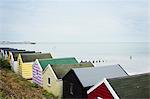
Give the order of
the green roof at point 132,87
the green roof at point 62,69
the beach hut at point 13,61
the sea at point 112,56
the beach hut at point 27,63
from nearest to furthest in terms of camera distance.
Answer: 1. the green roof at point 132,87
2. the green roof at point 62,69
3. the beach hut at point 27,63
4. the beach hut at point 13,61
5. the sea at point 112,56

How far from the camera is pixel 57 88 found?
2670cm

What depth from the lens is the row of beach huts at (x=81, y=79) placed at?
56.6 feet

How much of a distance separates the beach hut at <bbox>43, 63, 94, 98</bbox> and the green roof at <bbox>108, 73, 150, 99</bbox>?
986 centimetres

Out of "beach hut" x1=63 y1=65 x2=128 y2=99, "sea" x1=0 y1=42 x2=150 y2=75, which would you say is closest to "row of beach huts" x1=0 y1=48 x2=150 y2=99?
"beach hut" x1=63 y1=65 x2=128 y2=99

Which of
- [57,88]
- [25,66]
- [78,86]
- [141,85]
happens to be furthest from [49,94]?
[141,85]

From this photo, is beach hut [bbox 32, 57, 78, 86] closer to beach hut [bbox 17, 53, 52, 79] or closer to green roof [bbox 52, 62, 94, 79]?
green roof [bbox 52, 62, 94, 79]

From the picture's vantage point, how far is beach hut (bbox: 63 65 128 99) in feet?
71.7

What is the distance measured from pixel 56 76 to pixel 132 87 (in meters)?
11.1

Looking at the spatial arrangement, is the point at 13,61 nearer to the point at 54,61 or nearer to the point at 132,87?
the point at 54,61

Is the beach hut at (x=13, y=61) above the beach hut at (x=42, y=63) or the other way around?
the other way around

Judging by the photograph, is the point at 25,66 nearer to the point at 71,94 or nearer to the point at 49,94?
the point at 49,94

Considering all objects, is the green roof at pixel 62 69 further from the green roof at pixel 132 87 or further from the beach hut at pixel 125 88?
the green roof at pixel 132 87

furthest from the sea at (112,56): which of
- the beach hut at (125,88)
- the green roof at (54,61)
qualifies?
the beach hut at (125,88)

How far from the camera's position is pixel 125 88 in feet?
56.0
